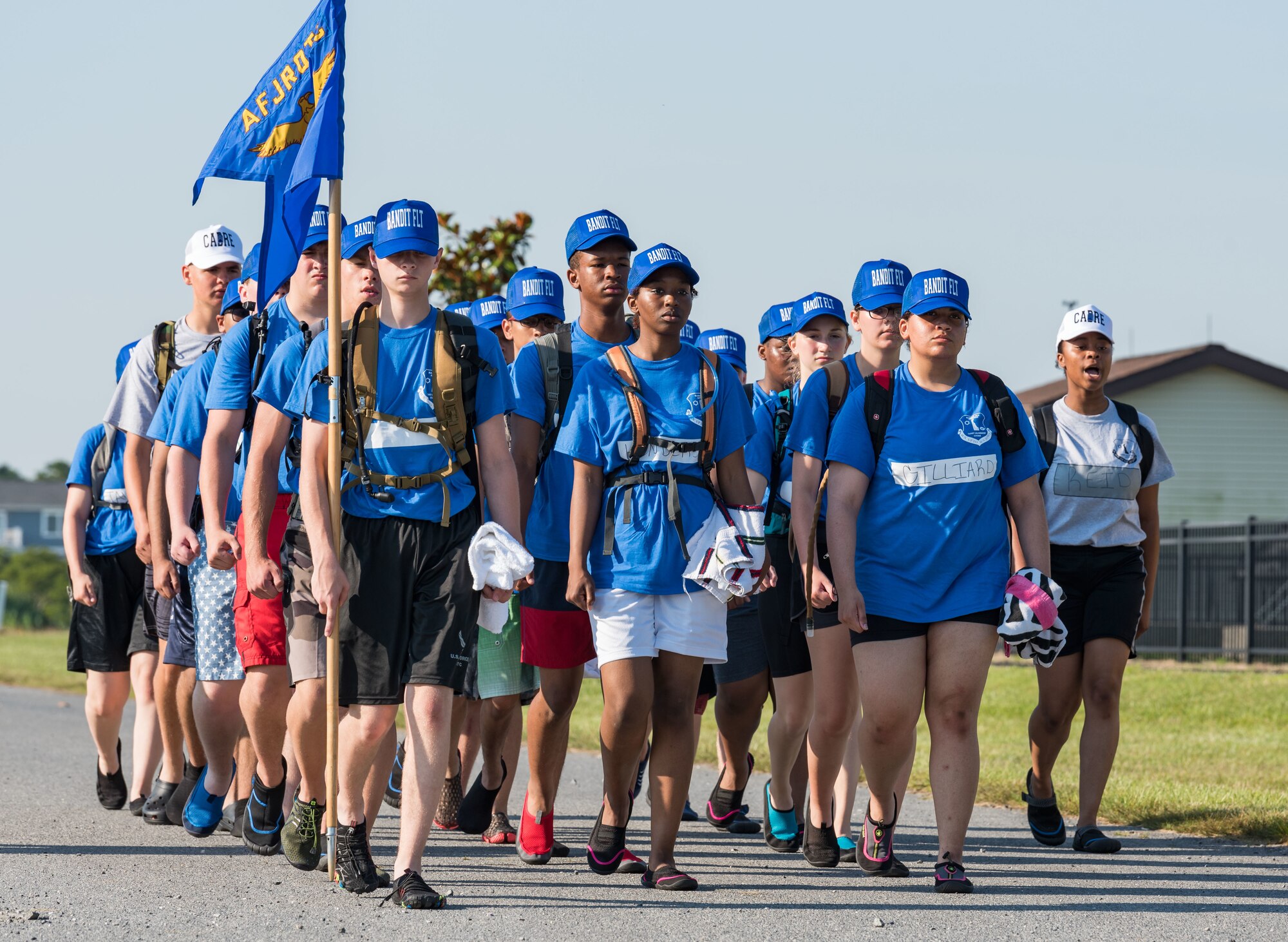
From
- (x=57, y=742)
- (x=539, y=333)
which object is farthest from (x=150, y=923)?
(x=57, y=742)

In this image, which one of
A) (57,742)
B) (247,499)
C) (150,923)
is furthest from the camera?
(57,742)

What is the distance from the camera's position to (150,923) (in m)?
5.61

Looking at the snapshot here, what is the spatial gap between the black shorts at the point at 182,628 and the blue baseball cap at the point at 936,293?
371 centimetres

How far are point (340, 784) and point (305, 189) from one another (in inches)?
92.0

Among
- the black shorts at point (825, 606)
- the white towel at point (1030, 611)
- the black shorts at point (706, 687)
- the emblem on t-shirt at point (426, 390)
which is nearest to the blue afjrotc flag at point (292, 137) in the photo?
the emblem on t-shirt at point (426, 390)

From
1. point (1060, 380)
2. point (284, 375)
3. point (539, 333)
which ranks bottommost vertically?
point (284, 375)

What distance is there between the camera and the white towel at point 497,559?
5973mm

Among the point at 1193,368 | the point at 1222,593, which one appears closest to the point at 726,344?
the point at 1222,593

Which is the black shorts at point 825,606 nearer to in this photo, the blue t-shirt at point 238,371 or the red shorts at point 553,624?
the red shorts at point 553,624

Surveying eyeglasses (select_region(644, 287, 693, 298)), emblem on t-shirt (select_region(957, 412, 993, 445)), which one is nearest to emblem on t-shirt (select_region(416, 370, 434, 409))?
eyeglasses (select_region(644, 287, 693, 298))

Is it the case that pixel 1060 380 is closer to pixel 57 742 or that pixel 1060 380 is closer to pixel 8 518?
pixel 57 742

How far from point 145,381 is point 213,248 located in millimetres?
756

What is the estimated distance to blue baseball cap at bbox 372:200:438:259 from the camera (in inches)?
246

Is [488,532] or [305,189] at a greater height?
[305,189]
